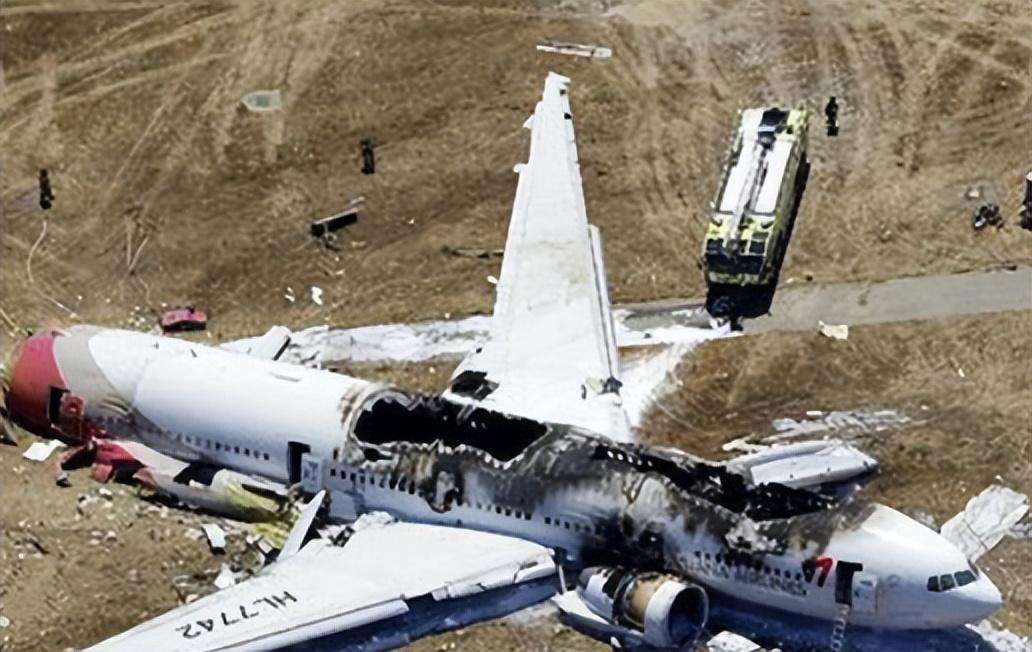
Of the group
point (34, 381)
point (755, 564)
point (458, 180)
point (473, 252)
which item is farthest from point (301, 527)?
point (458, 180)

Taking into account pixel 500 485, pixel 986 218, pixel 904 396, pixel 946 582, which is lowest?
pixel 946 582

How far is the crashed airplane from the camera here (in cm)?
4175

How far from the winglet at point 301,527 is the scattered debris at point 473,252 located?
12.1 metres

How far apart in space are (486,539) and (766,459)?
7276 mm

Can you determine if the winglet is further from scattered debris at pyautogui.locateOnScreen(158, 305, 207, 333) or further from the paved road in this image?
the paved road

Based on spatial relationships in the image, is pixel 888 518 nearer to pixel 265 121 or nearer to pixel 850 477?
pixel 850 477

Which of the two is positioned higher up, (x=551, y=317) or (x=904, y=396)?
(x=551, y=317)

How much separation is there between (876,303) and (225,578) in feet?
63.7

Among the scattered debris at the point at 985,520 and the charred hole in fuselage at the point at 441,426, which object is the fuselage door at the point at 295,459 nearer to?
the charred hole in fuselage at the point at 441,426

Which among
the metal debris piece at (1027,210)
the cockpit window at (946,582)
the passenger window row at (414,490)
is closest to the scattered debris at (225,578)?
the passenger window row at (414,490)

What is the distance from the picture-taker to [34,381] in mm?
49219

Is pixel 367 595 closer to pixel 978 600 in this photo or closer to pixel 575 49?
pixel 978 600

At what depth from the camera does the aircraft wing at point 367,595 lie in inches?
1650

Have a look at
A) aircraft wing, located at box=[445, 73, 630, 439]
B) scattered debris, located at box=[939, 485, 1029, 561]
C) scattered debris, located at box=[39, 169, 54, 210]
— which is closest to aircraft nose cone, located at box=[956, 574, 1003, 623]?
scattered debris, located at box=[939, 485, 1029, 561]
